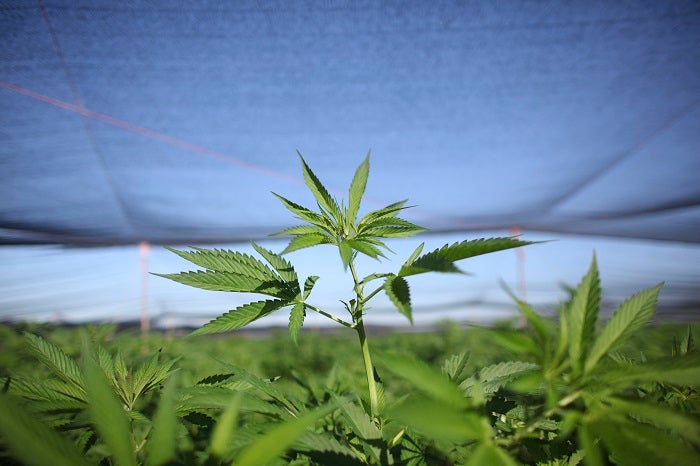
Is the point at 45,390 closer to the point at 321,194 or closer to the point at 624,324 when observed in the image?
the point at 321,194

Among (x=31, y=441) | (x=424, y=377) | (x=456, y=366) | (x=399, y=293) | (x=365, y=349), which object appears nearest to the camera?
(x=31, y=441)

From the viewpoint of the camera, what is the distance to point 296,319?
0.61 metres

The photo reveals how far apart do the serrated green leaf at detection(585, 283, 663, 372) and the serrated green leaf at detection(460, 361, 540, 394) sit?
189mm

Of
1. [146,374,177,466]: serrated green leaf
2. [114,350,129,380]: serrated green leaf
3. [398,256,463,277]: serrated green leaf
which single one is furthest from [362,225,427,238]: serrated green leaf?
[114,350,129,380]: serrated green leaf

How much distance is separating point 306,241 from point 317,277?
0.44ft

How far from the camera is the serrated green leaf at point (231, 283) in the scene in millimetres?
582

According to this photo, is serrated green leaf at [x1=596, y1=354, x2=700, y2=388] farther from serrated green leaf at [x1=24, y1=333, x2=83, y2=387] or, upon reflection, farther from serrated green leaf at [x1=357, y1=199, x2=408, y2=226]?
serrated green leaf at [x1=24, y1=333, x2=83, y2=387]

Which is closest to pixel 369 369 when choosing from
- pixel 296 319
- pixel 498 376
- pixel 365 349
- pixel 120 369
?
pixel 365 349

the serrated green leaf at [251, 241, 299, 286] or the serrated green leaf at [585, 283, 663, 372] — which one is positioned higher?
the serrated green leaf at [251, 241, 299, 286]

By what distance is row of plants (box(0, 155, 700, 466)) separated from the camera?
38cm

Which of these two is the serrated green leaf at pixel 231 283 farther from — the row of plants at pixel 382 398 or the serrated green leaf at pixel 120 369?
the serrated green leaf at pixel 120 369

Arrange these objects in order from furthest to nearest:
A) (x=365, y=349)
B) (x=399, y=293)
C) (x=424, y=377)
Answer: (x=365, y=349)
(x=399, y=293)
(x=424, y=377)

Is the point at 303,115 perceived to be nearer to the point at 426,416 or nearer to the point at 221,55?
the point at 221,55

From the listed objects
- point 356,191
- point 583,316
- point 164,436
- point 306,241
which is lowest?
point 164,436
